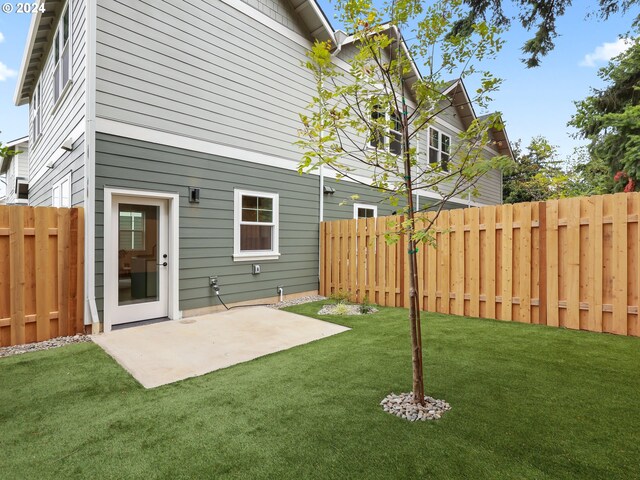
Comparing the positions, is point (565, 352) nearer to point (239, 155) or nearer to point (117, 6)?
point (239, 155)

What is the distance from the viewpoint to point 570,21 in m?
→ 5.47

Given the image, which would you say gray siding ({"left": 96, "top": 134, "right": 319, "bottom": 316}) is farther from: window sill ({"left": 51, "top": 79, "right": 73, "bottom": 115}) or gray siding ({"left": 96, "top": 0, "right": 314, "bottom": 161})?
window sill ({"left": 51, "top": 79, "right": 73, "bottom": 115})

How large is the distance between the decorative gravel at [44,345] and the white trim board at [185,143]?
2.98 meters

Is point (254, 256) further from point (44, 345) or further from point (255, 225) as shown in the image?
point (44, 345)

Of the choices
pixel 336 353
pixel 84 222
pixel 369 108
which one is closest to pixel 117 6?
pixel 84 222

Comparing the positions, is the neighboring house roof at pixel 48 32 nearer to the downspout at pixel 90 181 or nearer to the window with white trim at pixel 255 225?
the downspout at pixel 90 181

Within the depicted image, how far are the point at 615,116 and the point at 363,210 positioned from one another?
5715 millimetres

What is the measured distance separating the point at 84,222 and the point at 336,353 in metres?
4.05

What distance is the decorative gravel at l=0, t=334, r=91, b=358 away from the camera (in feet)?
14.0

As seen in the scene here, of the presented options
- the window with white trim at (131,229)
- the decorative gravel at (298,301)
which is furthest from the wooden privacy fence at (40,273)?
the decorative gravel at (298,301)

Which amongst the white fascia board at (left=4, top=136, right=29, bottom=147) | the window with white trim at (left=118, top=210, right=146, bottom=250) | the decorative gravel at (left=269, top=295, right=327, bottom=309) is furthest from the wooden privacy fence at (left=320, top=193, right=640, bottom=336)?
the white fascia board at (left=4, top=136, right=29, bottom=147)

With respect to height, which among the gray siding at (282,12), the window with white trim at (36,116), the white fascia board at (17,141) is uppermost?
the gray siding at (282,12)

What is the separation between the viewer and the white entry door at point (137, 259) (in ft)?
17.2

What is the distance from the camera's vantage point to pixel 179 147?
19.4 feet
